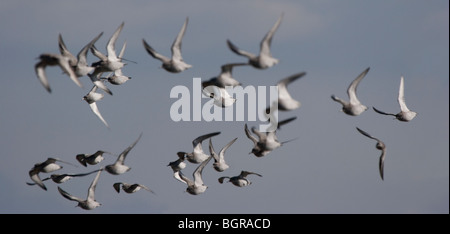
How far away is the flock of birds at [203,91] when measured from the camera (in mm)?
45094

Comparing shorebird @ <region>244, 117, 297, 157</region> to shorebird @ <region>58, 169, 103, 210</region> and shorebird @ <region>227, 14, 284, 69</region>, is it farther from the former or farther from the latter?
shorebird @ <region>58, 169, 103, 210</region>

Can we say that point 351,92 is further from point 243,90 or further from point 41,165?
point 41,165

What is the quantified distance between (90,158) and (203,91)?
602 centimetres

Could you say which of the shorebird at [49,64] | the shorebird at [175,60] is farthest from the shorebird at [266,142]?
the shorebird at [49,64]

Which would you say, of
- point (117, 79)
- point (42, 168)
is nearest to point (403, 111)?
point (117, 79)

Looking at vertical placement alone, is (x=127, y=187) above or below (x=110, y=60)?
below

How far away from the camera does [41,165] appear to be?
52062 mm

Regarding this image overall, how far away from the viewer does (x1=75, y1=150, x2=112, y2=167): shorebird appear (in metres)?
52.7

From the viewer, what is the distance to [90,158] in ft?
174

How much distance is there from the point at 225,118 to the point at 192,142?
3410 mm

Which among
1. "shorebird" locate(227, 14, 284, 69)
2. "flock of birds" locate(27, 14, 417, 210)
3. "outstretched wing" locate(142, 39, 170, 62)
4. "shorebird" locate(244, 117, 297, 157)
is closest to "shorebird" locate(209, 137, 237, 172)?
"flock of birds" locate(27, 14, 417, 210)

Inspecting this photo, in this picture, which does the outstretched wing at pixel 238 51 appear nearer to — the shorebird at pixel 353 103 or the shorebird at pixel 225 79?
the shorebird at pixel 225 79

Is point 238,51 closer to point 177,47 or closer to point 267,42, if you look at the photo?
point 267,42

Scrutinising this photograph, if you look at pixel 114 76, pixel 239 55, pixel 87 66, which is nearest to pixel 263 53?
pixel 239 55
